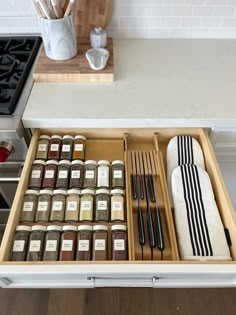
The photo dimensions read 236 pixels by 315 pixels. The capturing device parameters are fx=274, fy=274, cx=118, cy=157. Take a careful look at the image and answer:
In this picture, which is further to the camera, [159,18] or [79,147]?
[159,18]

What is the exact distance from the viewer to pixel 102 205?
0.73 metres

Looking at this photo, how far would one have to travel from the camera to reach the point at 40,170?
0.80 metres

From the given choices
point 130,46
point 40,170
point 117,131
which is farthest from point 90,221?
point 130,46

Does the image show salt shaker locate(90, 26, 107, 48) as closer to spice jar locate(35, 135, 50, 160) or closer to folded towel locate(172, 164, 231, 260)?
spice jar locate(35, 135, 50, 160)

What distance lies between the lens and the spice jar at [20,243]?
0.63 m

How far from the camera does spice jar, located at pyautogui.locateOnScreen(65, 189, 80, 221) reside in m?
0.71

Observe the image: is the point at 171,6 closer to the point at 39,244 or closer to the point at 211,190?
the point at 211,190

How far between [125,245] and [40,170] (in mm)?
332

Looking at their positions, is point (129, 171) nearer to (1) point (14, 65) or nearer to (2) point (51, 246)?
(2) point (51, 246)

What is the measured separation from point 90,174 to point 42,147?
0.60 ft

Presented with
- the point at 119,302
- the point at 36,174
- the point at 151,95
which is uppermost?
the point at 151,95

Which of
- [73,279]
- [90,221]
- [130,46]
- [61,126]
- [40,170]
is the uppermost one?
[130,46]

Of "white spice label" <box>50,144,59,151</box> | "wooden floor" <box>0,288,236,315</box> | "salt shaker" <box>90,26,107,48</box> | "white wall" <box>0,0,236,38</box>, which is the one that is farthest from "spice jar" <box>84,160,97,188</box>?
"wooden floor" <box>0,288,236,315</box>

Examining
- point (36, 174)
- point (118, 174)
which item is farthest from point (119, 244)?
point (36, 174)
